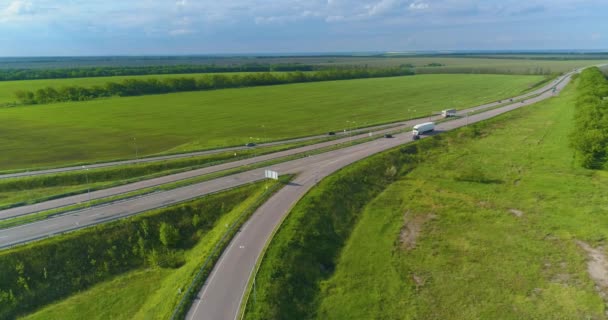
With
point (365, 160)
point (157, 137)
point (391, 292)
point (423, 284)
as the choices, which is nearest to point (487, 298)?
point (423, 284)

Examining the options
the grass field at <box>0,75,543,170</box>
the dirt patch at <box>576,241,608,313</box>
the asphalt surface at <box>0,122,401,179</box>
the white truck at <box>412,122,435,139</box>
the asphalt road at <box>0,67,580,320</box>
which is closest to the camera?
the asphalt road at <box>0,67,580,320</box>

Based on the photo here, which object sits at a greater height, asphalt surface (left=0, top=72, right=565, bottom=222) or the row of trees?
asphalt surface (left=0, top=72, right=565, bottom=222)

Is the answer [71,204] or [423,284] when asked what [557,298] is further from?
[71,204]

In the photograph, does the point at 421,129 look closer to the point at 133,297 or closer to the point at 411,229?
the point at 411,229

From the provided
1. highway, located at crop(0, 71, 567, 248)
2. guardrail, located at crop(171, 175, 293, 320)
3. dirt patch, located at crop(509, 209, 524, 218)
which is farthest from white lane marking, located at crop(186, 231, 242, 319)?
dirt patch, located at crop(509, 209, 524, 218)

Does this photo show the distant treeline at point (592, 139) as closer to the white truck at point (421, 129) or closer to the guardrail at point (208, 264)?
the white truck at point (421, 129)

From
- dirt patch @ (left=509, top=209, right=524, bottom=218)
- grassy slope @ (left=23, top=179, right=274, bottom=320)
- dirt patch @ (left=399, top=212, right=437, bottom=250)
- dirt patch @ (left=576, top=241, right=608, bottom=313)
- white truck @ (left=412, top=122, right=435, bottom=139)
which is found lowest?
grassy slope @ (left=23, top=179, right=274, bottom=320)

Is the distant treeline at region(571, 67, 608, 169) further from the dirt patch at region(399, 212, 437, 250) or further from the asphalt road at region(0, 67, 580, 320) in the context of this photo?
the asphalt road at region(0, 67, 580, 320)
